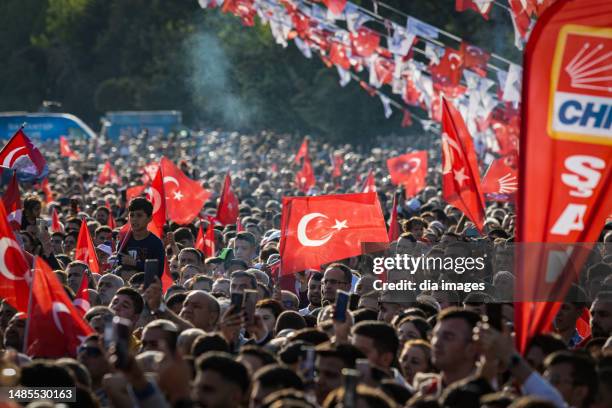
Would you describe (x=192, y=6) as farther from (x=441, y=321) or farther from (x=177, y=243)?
(x=441, y=321)

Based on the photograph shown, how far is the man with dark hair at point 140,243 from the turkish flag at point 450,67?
14.7 meters

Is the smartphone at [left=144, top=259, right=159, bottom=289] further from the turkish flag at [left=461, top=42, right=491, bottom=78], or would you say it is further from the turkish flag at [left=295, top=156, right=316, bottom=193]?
the turkish flag at [left=295, top=156, right=316, bottom=193]

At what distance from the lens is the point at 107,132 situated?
218 feet

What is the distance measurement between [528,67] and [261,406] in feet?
A: 7.45

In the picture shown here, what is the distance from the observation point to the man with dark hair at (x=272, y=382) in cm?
705

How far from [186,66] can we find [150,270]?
7039 centimetres

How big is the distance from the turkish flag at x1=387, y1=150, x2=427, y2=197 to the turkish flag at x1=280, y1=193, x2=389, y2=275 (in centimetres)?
1170

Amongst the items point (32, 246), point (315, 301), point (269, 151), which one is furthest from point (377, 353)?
point (269, 151)

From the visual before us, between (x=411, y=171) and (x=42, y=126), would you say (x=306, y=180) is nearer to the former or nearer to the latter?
(x=411, y=171)

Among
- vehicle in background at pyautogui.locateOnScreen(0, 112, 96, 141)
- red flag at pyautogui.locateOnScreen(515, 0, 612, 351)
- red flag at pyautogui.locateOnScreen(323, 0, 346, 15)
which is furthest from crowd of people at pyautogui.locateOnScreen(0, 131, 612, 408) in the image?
vehicle in background at pyautogui.locateOnScreen(0, 112, 96, 141)

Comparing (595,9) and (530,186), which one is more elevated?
(595,9)

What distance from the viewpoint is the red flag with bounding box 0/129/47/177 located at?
659 inches

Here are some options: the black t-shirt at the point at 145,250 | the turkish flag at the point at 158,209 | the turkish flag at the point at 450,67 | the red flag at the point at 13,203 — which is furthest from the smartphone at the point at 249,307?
the turkish flag at the point at 450,67

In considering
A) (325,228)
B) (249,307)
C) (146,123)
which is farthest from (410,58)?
(146,123)
